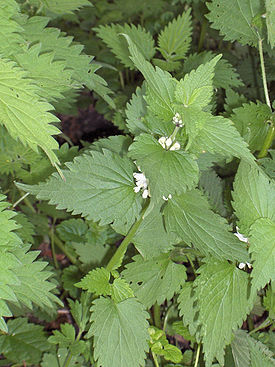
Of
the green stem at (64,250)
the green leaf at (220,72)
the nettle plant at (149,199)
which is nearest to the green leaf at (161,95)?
the nettle plant at (149,199)

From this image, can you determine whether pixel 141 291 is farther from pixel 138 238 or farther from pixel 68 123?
pixel 68 123

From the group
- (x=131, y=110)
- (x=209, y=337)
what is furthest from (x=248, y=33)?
(x=209, y=337)

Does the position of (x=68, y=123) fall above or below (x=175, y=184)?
below

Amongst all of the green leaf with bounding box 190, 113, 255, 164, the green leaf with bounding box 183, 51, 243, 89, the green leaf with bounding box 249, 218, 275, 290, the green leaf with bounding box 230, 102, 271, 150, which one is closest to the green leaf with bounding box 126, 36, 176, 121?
the green leaf with bounding box 190, 113, 255, 164

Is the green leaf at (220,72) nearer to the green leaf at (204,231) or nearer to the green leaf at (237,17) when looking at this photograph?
the green leaf at (237,17)

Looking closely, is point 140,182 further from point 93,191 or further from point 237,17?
point 237,17

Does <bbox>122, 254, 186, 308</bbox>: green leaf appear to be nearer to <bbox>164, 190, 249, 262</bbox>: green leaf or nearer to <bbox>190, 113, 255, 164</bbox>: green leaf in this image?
<bbox>164, 190, 249, 262</bbox>: green leaf
